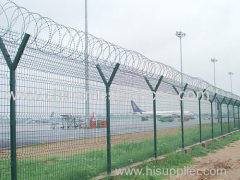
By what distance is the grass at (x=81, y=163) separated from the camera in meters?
3.93

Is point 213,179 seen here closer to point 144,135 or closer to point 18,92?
point 144,135

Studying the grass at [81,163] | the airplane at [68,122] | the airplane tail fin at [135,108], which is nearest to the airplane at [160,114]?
the airplane tail fin at [135,108]

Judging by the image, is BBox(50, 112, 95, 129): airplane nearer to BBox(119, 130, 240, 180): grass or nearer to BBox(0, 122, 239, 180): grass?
BBox(0, 122, 239, 180): grass

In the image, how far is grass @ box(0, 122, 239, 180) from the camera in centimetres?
393

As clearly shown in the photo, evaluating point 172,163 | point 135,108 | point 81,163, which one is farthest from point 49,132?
point 172,163

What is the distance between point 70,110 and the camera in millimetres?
4277

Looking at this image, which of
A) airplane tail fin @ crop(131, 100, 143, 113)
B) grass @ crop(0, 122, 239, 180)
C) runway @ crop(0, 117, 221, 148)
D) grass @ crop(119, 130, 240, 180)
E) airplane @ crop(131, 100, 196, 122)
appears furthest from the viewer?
airplane @ crop(131, 100, 196, 122)

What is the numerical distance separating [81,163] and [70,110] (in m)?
0.98

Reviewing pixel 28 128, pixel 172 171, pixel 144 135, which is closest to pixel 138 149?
pixel 144 135

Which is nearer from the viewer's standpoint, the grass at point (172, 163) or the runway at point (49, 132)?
the runway at point (49, 132)

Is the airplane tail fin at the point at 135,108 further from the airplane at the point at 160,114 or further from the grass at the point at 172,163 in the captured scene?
the grass at the point at 172,163

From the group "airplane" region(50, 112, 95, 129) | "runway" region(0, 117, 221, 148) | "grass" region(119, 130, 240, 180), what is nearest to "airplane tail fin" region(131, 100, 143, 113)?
"runway" region(0, 117, 221, 148)

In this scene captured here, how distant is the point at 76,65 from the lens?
175 inches

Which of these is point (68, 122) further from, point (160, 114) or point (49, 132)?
point (160, 114)
